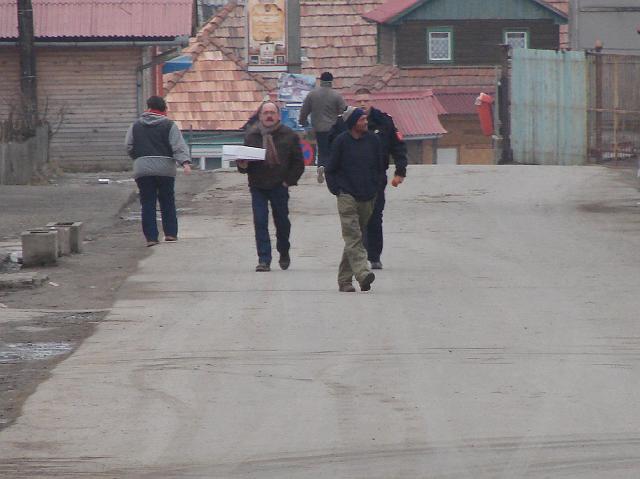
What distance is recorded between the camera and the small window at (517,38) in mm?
53500

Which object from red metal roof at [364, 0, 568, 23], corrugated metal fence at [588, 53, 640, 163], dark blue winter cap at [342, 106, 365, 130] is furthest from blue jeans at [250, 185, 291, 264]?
red metal roof at [364, 0, 568, 23]

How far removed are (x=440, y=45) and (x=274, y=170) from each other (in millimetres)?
39533

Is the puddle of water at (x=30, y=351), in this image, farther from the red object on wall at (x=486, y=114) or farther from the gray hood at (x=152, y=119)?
the red object on wall at (x=486, y=114)

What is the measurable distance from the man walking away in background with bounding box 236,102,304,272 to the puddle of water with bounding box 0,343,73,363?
168 inches

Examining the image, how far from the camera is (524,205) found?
21.2 m

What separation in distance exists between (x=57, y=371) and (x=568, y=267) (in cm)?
640

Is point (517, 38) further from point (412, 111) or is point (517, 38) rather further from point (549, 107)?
point (549, 107)

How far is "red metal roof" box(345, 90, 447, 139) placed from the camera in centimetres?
4938

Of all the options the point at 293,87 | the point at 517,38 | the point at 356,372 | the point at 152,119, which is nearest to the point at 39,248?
the point at 152,119

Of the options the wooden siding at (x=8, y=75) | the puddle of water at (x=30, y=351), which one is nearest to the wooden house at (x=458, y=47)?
the wooden siding at (x=8, y=75)

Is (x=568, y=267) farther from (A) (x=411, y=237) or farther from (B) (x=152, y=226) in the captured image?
(B) (x=152, y=226)

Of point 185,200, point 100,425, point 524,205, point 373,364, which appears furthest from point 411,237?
point 100,425

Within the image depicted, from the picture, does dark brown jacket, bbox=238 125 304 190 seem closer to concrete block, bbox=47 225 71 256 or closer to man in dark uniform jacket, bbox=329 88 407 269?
man in dark uniform jacket, bbox=329 88 407 269

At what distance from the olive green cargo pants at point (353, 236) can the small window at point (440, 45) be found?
133ft
